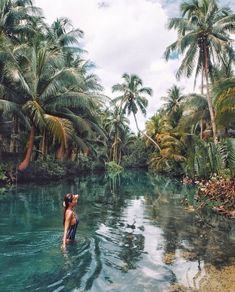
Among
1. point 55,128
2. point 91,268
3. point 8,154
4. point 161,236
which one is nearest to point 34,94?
point 55,128

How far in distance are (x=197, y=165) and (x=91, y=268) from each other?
1440 centimetres

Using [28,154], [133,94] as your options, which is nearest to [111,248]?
[28,154]

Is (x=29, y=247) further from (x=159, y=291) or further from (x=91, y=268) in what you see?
(x=159, y=291)

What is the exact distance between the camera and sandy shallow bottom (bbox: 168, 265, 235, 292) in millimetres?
6098

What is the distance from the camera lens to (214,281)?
6.52 m

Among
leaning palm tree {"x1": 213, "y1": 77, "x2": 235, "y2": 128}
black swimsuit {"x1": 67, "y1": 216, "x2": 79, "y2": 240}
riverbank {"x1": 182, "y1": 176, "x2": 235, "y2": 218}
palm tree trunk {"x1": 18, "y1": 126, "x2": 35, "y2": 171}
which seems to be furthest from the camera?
palm tree trunk {"x1": 18, "y1": 126, "x2": 35, "y2": 171}

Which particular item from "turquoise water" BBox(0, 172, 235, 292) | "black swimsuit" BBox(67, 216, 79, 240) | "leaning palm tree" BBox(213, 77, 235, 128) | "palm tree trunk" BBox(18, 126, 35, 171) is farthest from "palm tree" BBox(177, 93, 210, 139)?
"black swimsuit" BBox(67, 216, 79, 240)

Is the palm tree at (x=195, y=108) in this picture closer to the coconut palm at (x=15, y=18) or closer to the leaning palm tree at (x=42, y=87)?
the leaning palm tree at (x=42, y=87)

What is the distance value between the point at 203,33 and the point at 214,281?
1884 centimetres

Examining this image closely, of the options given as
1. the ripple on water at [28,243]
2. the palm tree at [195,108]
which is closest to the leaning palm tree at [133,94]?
the palm tree at [195,108]

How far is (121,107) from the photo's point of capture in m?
48.2

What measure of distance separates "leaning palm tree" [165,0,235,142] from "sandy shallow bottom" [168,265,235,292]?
15.4 metres

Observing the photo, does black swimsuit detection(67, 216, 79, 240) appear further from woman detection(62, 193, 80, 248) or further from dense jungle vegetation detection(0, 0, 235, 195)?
dense jungle vegetation detection(0, 0, 235, 195)

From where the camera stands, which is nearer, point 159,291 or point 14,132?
point 159,291
